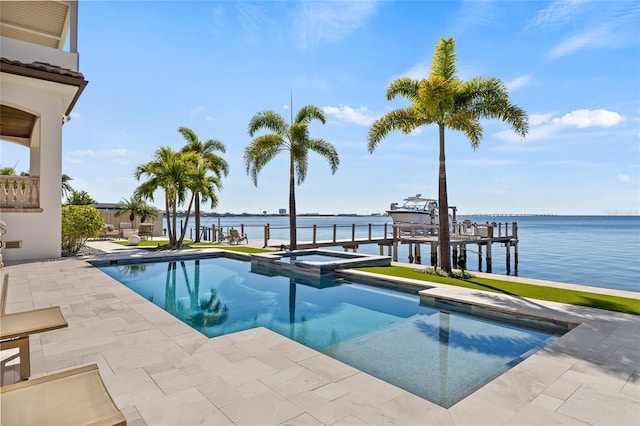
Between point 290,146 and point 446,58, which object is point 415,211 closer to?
point 290,146

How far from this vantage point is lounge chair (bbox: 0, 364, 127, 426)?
1684 mm

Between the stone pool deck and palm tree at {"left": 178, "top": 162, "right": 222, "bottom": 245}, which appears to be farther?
palm tree at {"left": 178, "top": 162, "right": 222, "bottom": 245}

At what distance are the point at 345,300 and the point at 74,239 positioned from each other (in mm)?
12073

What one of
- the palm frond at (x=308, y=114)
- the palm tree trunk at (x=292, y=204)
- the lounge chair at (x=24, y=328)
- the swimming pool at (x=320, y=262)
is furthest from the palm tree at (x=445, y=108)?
the lounge chair at (x=24, y=328)

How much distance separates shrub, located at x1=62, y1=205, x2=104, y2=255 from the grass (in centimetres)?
1161

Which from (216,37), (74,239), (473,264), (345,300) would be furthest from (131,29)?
(473,264)

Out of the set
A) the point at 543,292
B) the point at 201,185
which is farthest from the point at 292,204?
the point at 543,292

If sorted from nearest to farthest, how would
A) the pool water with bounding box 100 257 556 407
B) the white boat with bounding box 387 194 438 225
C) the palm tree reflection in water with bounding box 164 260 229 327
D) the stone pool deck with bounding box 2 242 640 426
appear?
the stone pool deck with bounding box 2 242 640 426, the pool water with bounding box 100 257 556 407, the palm tree reflection in water with bounding box 164 260 229 327, the white boat with bounding box 387 194 438 225

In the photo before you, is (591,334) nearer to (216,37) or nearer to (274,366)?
(274,366)

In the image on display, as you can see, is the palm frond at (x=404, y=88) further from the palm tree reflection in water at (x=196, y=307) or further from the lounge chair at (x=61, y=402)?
the lounge chair at (x=61, y=402)

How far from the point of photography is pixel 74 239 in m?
13.9

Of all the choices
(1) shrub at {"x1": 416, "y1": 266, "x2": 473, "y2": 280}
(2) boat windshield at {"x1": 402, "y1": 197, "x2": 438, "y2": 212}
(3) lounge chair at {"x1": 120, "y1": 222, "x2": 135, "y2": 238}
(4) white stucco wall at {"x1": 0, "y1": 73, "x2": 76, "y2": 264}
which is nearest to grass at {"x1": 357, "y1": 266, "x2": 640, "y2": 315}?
(1) shrub at {"x1": 416, "y1": 266, "x2": 473, "y2": 280}

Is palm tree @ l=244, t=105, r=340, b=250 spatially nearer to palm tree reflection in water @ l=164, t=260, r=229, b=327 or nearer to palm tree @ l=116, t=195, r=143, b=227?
palm tree reflection in water @ l=164, t=260, r=229, b=327

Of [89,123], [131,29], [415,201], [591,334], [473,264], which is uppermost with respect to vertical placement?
[131,29]
